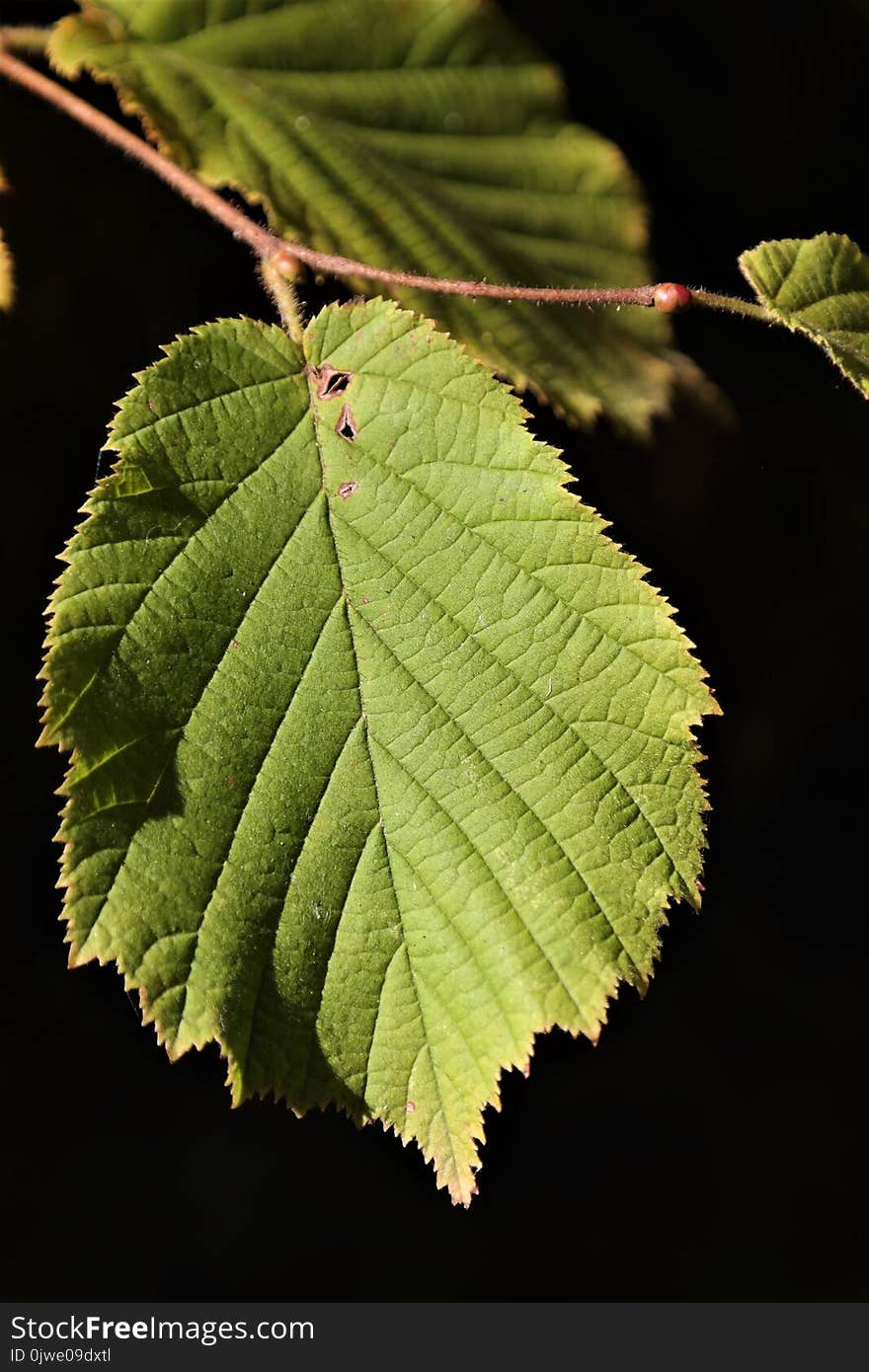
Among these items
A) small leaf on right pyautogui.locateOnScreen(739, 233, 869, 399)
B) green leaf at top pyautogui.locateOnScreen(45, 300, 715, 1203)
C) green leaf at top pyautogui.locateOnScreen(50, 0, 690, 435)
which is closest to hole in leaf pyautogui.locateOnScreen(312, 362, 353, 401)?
green leaf at top pyautogui.locateOnScreen(45, 300, 715, 1203)

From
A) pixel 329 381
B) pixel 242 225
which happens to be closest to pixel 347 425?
pixel 329 381

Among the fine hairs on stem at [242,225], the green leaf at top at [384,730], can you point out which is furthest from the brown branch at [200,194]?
the green leaf at top at [384,730]

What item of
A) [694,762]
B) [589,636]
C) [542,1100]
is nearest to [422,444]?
[589,636]

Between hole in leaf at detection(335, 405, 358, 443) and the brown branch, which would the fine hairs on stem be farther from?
hole in leaf at detection(335, 405, 358, 443)

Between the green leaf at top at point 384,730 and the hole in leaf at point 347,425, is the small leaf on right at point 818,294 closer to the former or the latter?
the green leaf at top at point 384,730

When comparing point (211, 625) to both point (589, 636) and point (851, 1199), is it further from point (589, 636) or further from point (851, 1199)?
point (851, 1199)

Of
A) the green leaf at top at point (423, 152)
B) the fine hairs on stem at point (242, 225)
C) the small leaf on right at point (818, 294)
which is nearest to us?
the small leaf on right at point (818, 294)

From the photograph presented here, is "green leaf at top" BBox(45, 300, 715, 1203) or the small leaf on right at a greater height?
the small leaf on right
